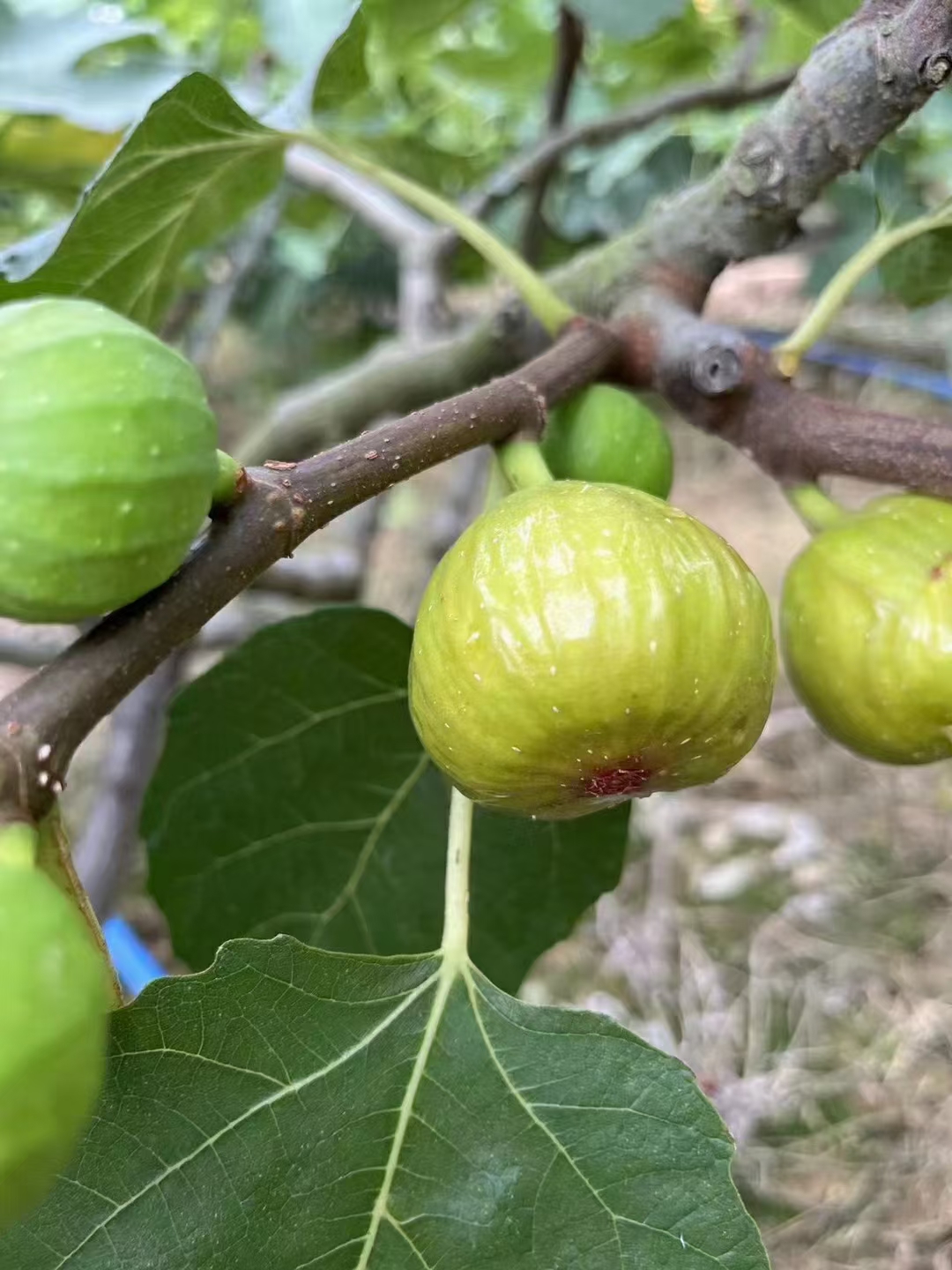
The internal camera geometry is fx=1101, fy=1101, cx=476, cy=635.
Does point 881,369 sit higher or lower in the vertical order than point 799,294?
lower

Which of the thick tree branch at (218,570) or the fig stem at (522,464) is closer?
the thick tree branch at (218,570)

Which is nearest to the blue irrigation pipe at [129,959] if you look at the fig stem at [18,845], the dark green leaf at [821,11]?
the fig stem at [18,845]

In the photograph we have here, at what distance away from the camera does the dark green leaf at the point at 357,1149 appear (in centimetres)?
64

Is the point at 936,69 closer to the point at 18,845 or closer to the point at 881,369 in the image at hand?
the point at 18,845

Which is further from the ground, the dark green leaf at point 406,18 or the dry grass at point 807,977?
the dark green leaf at point 406,18

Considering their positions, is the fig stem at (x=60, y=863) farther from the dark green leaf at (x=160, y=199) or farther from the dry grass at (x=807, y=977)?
the dry grass at (x=807, y=977)

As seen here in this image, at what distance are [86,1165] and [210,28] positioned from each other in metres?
2.36

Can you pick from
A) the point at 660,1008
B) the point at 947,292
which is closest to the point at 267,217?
the point at 947,292

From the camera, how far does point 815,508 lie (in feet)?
2.55

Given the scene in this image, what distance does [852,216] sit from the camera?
1.87 m

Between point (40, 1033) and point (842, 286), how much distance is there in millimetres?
782

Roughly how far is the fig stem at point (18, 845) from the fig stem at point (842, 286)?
0.63m

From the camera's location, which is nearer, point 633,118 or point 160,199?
point 160,199

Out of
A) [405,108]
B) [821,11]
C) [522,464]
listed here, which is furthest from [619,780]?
[405,108]
